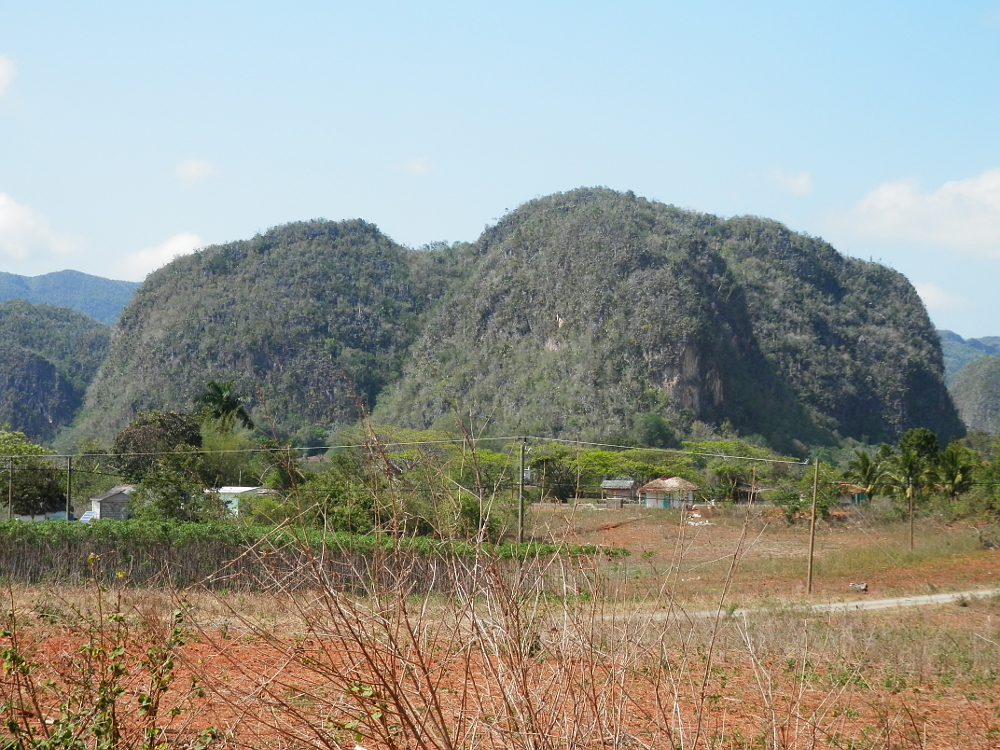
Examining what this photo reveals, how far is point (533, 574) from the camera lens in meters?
2.96

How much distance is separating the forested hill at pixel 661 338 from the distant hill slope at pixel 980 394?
1744 centimetres

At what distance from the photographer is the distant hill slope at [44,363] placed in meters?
89.3


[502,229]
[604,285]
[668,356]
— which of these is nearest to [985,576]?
[668,356]

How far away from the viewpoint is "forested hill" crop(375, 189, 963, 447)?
80.3 m

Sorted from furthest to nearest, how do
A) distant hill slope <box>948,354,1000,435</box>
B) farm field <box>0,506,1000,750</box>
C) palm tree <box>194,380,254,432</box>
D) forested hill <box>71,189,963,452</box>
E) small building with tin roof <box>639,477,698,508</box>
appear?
distant hill slope <box>948,354,1000,435</box>
forested hill <box>71,189,963,452</box>
palm tree <box>194,380,254,432</box>
small building with tin roof <box>639,477,698,508</box>
farm field <box>0,506,1000,750</box>

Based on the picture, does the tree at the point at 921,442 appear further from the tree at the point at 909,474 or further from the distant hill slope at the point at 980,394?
the distant hill slope at the point at 980,394

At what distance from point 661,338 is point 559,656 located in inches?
3299

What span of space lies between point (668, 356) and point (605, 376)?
6876mm

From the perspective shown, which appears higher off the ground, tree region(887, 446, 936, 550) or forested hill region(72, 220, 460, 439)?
forested hill region(72, 220, 460, 439)

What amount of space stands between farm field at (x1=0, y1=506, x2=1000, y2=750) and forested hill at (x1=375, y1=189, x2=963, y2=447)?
56.1 m

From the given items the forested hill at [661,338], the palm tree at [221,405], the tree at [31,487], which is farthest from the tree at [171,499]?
the forested hill at [661,338]

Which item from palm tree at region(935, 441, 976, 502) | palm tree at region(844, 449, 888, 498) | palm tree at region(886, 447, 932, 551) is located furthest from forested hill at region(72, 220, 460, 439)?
palm tree at region(935, 441, 976, 502)

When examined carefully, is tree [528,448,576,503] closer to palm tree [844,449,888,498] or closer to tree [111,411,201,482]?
palm tree [844,449,888,498]

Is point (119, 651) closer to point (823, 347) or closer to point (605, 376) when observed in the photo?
point (605, 376)
